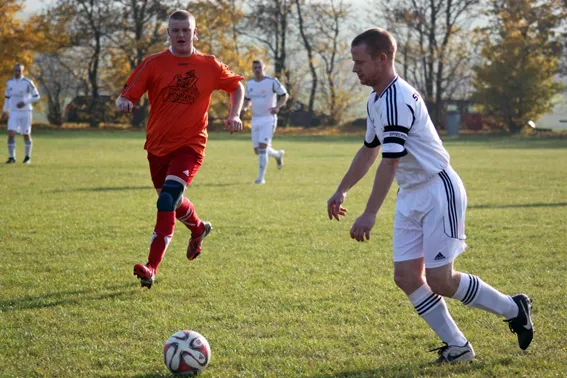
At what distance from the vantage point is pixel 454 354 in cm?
401

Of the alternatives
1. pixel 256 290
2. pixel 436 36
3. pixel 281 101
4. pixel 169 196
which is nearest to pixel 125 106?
pixel 169 196

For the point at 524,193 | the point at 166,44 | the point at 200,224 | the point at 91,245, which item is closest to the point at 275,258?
the point at 200,224

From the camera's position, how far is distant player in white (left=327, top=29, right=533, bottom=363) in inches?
149

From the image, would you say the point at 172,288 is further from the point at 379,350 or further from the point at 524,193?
the point at 524,193

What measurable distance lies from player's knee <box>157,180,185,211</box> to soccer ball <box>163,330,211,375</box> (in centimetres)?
222

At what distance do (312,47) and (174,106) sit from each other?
48365 millimetres

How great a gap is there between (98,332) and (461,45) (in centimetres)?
4835

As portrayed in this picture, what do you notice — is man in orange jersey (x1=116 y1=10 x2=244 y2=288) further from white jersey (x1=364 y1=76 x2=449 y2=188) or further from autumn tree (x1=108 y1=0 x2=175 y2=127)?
autumn tree (x1=108 y1=0 x2=175 y2=127)

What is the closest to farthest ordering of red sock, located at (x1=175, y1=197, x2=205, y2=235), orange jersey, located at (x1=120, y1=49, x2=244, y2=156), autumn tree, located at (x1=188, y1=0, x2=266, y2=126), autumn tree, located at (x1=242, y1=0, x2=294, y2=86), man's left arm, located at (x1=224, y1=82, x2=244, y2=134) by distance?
orange jersey, located at (x1=120, y1=49, x2=244, y2=156) → red sock, located at (x1=175, y1=197, x2=205, y2=235) → man's left arm, located at (x1=224, y1=82, x2=244, y2=134) → autumn tree, located at (x1=188, y1=0, x2=266, y2=126) → autumn tree, located at (x1=242, y1=0, x2=294, y2=86)

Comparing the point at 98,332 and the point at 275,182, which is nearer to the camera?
the point at 98,332

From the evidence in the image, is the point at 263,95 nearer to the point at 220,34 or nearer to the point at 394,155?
the point at 394,155

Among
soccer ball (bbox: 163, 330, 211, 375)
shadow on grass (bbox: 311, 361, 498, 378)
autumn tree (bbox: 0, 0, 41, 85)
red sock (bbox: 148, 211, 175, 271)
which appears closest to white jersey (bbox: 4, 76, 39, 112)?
red sock (bbox: 148, 211, 175, 271)

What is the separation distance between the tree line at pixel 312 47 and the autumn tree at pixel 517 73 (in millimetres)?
64

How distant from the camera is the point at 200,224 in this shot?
681cm
